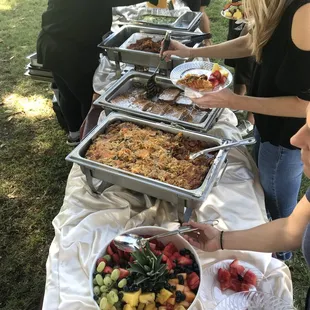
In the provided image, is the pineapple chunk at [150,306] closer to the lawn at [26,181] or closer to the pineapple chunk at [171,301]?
the pineapple chunk at [171,301]

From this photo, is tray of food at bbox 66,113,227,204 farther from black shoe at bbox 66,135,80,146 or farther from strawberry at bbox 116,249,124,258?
black shoe at bbox 66,135,80,146

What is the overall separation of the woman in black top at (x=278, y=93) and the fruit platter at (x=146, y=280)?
638 millimetres

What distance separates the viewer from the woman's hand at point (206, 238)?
1.10 metres

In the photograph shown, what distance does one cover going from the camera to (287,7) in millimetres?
1185

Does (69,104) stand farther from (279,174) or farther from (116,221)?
(279,174)

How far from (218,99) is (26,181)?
1727mm

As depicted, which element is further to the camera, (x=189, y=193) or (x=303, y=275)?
(x=303, y=275)

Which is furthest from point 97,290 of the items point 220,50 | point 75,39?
point 75,39

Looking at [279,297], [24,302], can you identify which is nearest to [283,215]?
[279,297]

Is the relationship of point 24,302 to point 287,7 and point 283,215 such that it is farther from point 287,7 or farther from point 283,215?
point 287,7

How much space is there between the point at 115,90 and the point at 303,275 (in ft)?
4.69

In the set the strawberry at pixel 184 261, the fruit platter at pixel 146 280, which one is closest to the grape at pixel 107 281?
the fruit platter at pixel 146 280

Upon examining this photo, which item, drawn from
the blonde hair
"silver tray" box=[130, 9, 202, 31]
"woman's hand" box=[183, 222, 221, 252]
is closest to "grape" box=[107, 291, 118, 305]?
"woman's hand" box=[183, 222, 221, 252]

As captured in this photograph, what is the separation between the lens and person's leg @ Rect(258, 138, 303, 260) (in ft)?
4.81
